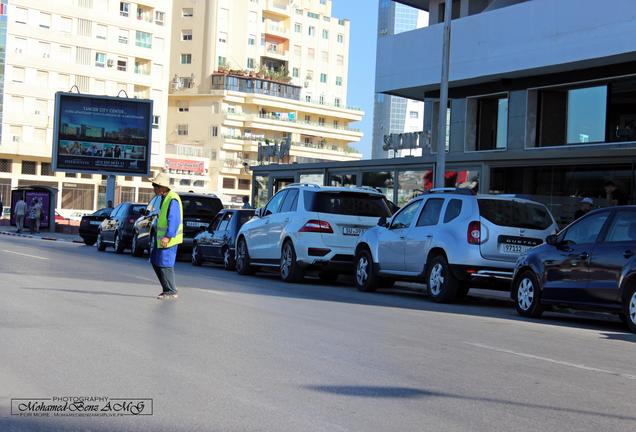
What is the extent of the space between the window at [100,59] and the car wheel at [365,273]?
70171 mm

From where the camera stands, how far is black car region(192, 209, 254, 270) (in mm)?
24859

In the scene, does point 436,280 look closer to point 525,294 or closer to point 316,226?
point 525,294

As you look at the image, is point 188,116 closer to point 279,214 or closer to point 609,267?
point 279,214

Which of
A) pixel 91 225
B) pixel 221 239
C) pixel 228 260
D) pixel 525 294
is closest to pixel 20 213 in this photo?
pixel 91 225

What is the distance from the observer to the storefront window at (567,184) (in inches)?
907

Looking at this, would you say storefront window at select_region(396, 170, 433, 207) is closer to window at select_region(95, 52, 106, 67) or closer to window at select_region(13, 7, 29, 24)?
window at select_region(13, 7, 29, 24)

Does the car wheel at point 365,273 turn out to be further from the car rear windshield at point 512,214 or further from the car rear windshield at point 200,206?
the car rear windshield at point 200,206

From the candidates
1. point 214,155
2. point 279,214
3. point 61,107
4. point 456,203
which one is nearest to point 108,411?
point 456,203

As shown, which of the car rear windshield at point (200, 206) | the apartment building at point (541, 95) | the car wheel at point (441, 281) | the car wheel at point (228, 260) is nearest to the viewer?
the car wheel at point (441, 281)

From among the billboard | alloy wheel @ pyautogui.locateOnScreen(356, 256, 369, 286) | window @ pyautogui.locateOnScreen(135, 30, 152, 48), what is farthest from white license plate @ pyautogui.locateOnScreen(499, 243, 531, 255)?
window @ pyautogui.locateOnScreen(135, 30, 152, 48)

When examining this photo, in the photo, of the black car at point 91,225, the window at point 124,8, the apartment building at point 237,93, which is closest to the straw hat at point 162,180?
the black car at point 91,225

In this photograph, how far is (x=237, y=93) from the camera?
102 metres

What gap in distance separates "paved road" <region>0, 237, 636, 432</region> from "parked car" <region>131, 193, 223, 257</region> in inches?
539

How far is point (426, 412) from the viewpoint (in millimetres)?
6629
